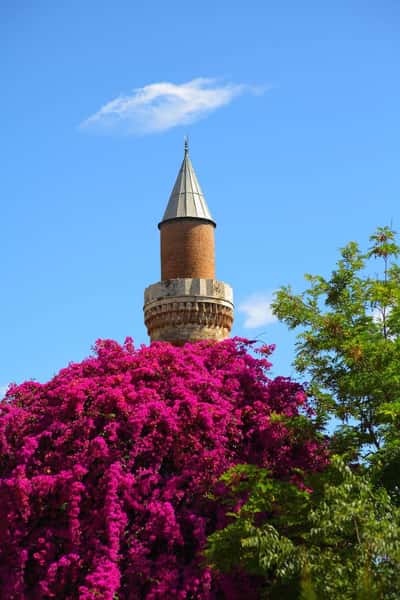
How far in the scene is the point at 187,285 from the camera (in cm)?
3219

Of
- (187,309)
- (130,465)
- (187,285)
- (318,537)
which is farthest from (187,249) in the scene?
(318,537)

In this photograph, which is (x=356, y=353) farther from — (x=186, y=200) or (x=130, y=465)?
(x=186, y=200)

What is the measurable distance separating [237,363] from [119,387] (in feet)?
9.71

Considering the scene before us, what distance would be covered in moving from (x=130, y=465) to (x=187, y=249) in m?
17.2

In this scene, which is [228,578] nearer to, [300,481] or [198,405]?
[300,481]

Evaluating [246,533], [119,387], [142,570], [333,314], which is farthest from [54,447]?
[333,314]

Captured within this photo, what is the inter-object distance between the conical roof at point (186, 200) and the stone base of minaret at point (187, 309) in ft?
7.55

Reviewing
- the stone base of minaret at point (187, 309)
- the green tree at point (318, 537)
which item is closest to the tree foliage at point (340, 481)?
the green tree at point (318, 537)

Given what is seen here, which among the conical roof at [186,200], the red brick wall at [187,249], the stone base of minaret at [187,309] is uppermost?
the conical roof at [186,200]

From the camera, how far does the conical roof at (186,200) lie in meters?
32.7

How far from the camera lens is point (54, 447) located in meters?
16.6

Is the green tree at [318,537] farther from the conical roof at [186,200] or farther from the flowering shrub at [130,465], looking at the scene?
the conical roof at [186,200]

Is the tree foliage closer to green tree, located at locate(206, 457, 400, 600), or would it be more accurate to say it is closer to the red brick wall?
green tree, located at locate(206, 457, 400, 600)

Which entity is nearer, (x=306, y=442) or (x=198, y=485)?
(x=198, y=485)
